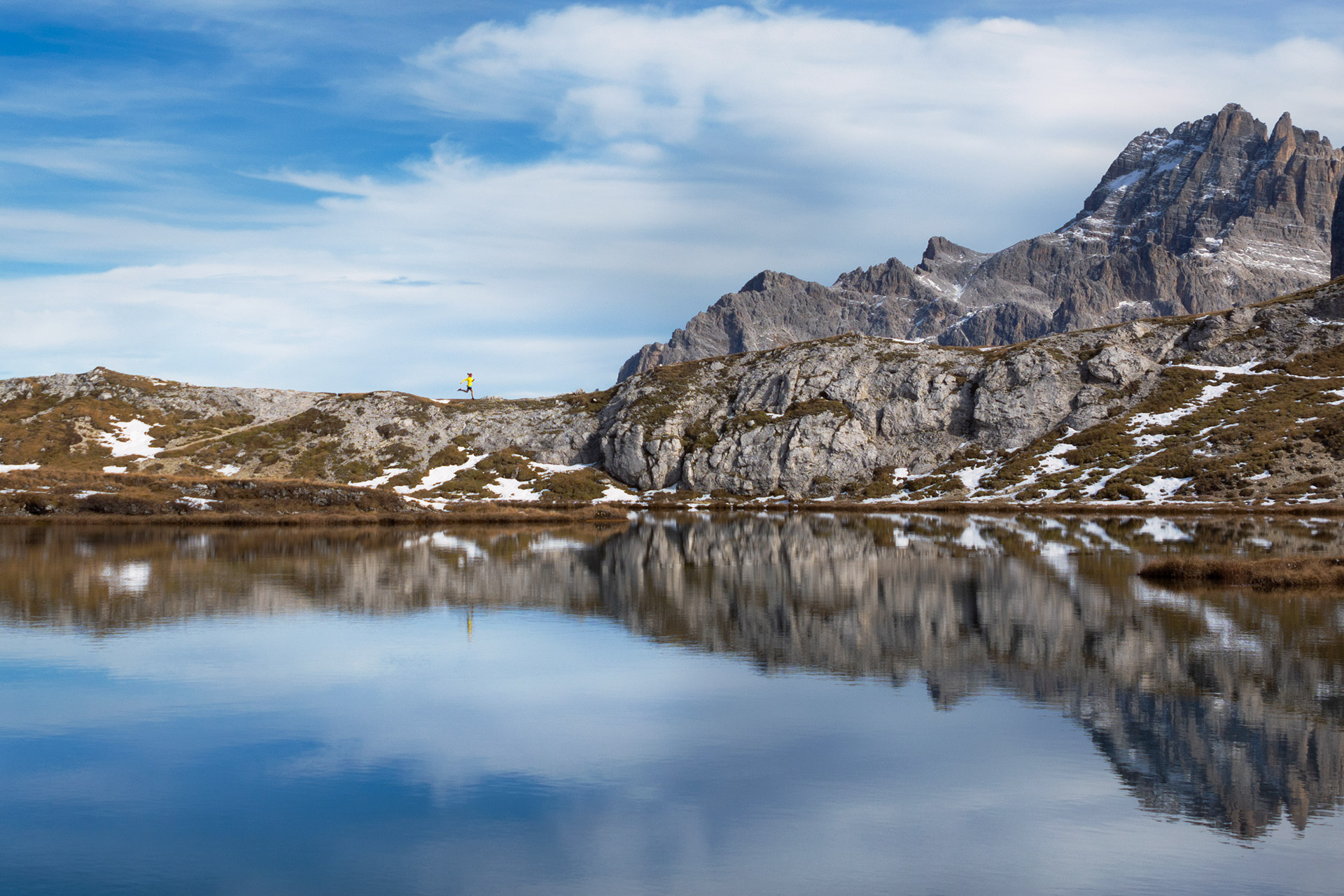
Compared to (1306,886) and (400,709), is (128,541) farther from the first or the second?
(1306,886)

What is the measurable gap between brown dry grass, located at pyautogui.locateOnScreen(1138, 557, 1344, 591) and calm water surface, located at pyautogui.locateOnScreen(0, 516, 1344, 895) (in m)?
1.83

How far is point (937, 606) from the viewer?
1251 inches

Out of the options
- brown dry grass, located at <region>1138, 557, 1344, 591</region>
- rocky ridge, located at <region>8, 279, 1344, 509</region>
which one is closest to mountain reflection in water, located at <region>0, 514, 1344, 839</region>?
brown dry grass, located at <region>1138, 557, 1344, 591</region>

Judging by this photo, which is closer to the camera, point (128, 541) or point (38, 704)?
point (38, 704)

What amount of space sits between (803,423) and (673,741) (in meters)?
120

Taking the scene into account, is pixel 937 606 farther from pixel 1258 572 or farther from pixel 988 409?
pixel 988 409

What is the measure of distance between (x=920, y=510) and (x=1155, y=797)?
301 feet

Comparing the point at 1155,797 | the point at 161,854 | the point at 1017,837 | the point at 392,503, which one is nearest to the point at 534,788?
the point at 161,854

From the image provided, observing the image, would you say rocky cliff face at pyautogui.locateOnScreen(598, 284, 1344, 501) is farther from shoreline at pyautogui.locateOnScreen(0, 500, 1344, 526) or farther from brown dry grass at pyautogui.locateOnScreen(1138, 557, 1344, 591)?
brown dry grass at pyautogui.locateOnScreen(1138, 557, 1344, 591)

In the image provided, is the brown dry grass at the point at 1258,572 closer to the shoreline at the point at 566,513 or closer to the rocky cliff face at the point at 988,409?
the shoreline at the point at 566,513

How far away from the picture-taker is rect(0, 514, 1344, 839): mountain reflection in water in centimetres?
1625

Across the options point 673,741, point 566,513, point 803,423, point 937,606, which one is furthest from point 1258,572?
point 803,423

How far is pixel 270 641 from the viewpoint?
26453 mm

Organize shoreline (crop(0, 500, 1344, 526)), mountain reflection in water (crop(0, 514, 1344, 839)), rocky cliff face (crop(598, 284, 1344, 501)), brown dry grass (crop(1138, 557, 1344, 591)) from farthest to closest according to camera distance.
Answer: rocky cliff face (crop(598, 284, 1344, 501)) → shoreline (crop(0, 500, 1344, 526)) → brown dry grass (crop(1138, 557, 1344, 591)) → mountain reflection in water (crop(0, 514, 1344, 839))
